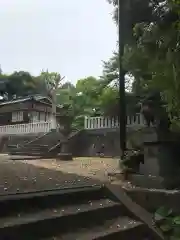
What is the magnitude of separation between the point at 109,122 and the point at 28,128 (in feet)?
23.9

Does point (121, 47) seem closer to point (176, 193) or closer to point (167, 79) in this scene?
point (167, 79)

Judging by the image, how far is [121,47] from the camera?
6695 millimetres

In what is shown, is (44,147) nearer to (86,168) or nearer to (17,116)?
(86,168)

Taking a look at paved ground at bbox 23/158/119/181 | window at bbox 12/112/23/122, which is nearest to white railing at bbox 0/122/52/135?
window at bbox 12/112/23/122

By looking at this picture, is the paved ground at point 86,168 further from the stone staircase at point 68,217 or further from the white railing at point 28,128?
the white railing at point 28,128

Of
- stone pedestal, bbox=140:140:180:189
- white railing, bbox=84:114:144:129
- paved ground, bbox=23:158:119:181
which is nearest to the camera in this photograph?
stone pedestal, bbox=140:140:180:189

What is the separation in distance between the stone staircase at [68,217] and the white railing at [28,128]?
1476 cm

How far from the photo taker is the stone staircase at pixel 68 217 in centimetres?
334

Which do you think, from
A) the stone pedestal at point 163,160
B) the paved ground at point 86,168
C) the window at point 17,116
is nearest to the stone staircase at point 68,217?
the stone pedestal at point 163,160

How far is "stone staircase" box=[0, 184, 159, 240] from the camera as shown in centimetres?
334

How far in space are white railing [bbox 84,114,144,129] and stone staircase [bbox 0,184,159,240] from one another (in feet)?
32.6

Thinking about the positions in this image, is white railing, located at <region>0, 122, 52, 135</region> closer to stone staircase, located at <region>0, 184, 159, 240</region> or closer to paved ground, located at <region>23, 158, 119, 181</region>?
paved ground, located at <region>23, 158, 119, 181</region>

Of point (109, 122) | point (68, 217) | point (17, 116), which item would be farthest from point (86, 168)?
point (17, 116)

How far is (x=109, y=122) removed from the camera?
15.5 m
